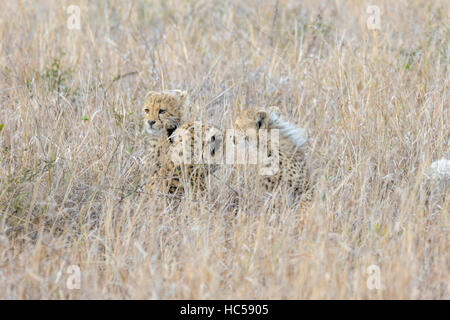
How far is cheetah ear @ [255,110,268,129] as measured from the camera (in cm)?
413

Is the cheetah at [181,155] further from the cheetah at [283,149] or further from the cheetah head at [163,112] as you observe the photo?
the cheetah at [283,149]

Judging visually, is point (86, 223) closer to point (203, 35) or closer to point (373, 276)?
point (373, 276)

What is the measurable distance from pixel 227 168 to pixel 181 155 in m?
0.34

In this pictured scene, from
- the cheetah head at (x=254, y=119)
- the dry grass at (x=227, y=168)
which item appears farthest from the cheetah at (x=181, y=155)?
the cheetah head at (x=254, y=119)

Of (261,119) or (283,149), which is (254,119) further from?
(283,149)

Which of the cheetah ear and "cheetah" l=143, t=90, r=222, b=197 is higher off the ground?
the cheetah ear

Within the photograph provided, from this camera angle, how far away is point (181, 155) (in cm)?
396

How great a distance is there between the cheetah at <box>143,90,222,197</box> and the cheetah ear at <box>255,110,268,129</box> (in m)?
0.30

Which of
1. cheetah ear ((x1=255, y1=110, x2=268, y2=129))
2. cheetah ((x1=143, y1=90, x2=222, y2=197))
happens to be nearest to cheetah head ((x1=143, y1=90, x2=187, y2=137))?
cheetah ((x1=143, y1=90, x2=222, y2=197))

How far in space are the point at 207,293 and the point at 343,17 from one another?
15.1ft

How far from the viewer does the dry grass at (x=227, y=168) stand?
3.04 metres

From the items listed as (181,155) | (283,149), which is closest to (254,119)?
(283,149)

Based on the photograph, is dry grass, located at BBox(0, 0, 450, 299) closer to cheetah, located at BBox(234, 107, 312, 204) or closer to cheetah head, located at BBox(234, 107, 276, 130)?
cheetah, located at BBox(234, 107, 312, 204)

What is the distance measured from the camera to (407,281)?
284 centimetres
